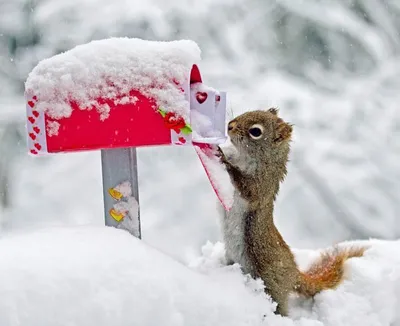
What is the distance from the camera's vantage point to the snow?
1.00 meters

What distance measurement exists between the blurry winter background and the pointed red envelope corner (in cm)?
197

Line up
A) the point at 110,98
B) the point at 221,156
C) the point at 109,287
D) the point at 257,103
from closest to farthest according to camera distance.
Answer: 1. the point at 109,287
2. the point at 110,98
3. the point at 221,156
4. the point at 257,103

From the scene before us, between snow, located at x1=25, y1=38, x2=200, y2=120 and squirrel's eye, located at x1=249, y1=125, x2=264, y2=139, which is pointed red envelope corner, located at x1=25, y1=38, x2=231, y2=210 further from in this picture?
squirrel's eye, located at x1=249, y1=125, x2=264, y2=139

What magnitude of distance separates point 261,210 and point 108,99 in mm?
431

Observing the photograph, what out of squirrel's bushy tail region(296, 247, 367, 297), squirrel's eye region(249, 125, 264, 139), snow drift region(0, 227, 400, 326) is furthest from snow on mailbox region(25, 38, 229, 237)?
squirrel's bushy tail region(296, 247, 367, 297)

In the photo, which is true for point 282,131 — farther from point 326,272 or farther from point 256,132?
point 326,272

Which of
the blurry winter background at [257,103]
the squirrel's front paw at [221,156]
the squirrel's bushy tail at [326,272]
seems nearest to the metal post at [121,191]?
the squirrel's front paw at [221,156]

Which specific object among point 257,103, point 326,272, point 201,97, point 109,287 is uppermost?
point 201,97

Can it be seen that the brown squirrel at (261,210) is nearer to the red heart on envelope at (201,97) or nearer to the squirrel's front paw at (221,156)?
the squirrel's front paw at (221,156)

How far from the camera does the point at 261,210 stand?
4.09 ft

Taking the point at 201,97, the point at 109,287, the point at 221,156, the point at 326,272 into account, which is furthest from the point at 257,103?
the point at 109,287

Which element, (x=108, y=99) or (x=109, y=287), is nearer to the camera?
(x=109, y=287)

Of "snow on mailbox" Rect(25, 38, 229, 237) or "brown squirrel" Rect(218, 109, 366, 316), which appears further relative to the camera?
"brown squirrel" Rect(218, 109, 366, 316)

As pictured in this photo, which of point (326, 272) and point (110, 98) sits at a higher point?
point (110, 98)
